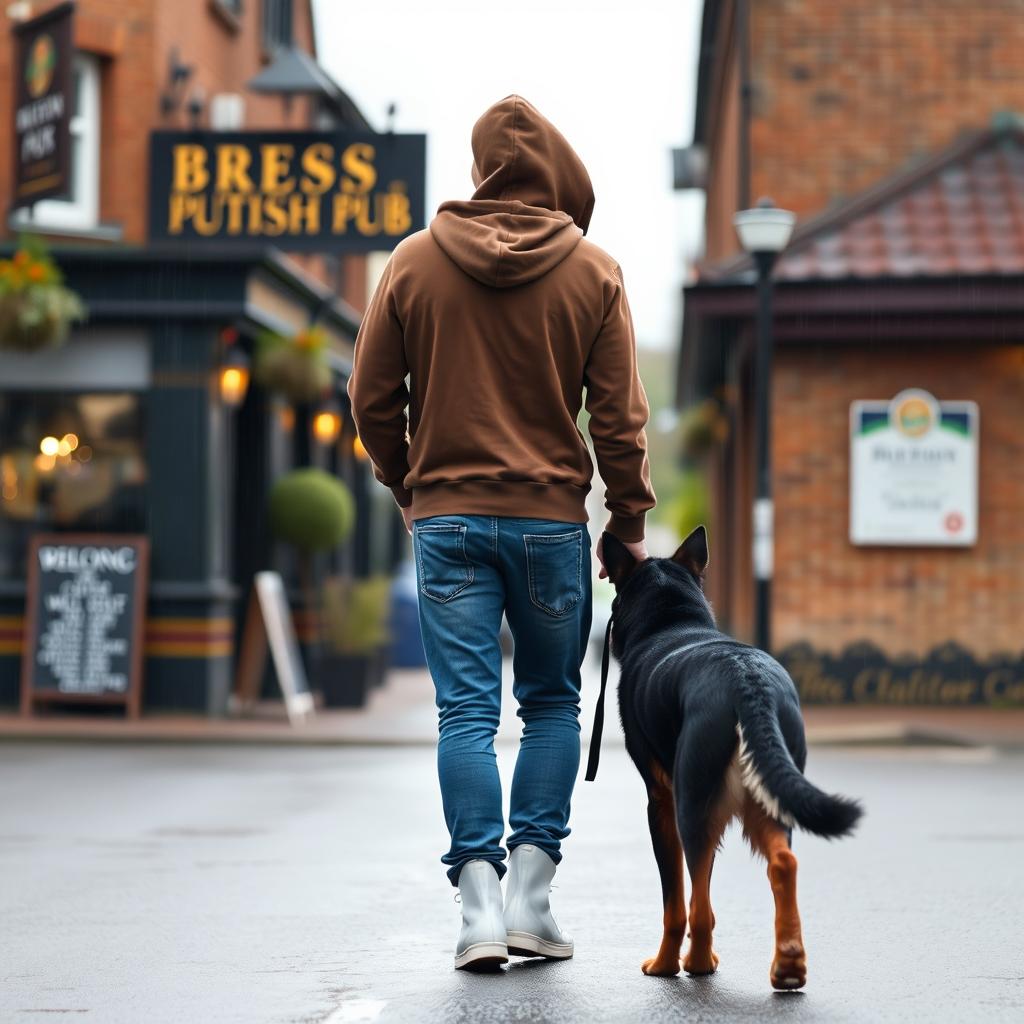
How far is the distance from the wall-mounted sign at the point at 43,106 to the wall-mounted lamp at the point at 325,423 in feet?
18.2

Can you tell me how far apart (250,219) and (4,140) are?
203 centimetres

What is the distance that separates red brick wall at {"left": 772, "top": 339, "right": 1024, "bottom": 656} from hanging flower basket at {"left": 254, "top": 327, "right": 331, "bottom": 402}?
3.92 metres

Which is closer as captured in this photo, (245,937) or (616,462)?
(616,462)

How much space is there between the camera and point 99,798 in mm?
9711

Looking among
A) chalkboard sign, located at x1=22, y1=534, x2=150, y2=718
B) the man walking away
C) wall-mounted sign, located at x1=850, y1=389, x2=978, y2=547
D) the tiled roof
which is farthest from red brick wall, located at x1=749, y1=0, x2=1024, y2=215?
the man walking away

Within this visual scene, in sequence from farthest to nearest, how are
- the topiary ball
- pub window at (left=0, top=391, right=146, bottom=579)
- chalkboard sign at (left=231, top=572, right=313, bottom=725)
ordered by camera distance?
the topiary ball → pub window at (left=0, top=391, right=146, bottom=579) → chalkboard sign at (left=231, top=572, right=313, bottom=725)

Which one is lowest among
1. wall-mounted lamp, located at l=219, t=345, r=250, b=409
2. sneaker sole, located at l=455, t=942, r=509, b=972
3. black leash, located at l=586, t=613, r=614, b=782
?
sneaker sole, located at l=455, t=942, r=509, b=972

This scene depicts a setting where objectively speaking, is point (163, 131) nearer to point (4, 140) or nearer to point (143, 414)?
point (4, 140)

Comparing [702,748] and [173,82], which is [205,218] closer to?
[173,82]

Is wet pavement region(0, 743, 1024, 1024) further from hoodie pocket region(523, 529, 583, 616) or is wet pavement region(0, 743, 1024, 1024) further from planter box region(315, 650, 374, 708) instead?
planter box region(315, 650, 374, 708)

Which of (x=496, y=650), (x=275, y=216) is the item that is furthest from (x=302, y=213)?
(x=496, y=650)

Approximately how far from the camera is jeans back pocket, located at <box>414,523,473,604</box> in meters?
4.71

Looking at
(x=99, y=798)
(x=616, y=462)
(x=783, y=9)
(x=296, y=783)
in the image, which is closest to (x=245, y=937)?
(x=616, y=462)

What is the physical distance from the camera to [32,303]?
47.2ft
